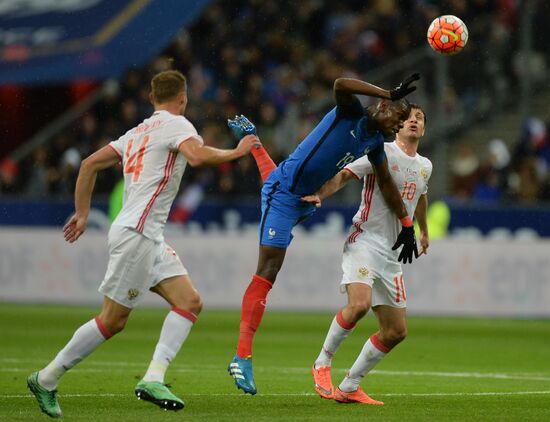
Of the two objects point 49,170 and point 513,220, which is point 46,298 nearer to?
point 49,170

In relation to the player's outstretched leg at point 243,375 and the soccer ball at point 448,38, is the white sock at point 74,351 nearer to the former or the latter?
the player's outstretched leg at point 243,375

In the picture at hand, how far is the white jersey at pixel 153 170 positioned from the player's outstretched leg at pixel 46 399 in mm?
1154

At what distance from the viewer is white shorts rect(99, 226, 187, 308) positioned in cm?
853

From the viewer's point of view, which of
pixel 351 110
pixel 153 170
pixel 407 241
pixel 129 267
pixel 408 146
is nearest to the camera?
pixel 129 267

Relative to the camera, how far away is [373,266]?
384 inches

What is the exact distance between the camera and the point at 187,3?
888 inches

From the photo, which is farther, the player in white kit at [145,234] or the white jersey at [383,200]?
the white jersey at [383,200]

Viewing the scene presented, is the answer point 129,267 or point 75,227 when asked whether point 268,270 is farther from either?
point 75,227

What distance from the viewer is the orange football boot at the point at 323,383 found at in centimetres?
988

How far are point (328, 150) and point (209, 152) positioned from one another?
1.42 m

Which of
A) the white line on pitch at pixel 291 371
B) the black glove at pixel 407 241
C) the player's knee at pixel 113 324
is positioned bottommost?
the white line on pitch at pixel 291 371

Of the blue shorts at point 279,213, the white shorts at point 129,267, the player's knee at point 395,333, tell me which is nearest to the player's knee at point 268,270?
the blue shorts at point 279,213

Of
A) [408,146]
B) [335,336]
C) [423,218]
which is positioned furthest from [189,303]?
[423,218]

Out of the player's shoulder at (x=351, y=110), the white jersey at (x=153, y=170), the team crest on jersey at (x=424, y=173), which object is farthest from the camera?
the team crest on jersey at (x=424, y=173)
